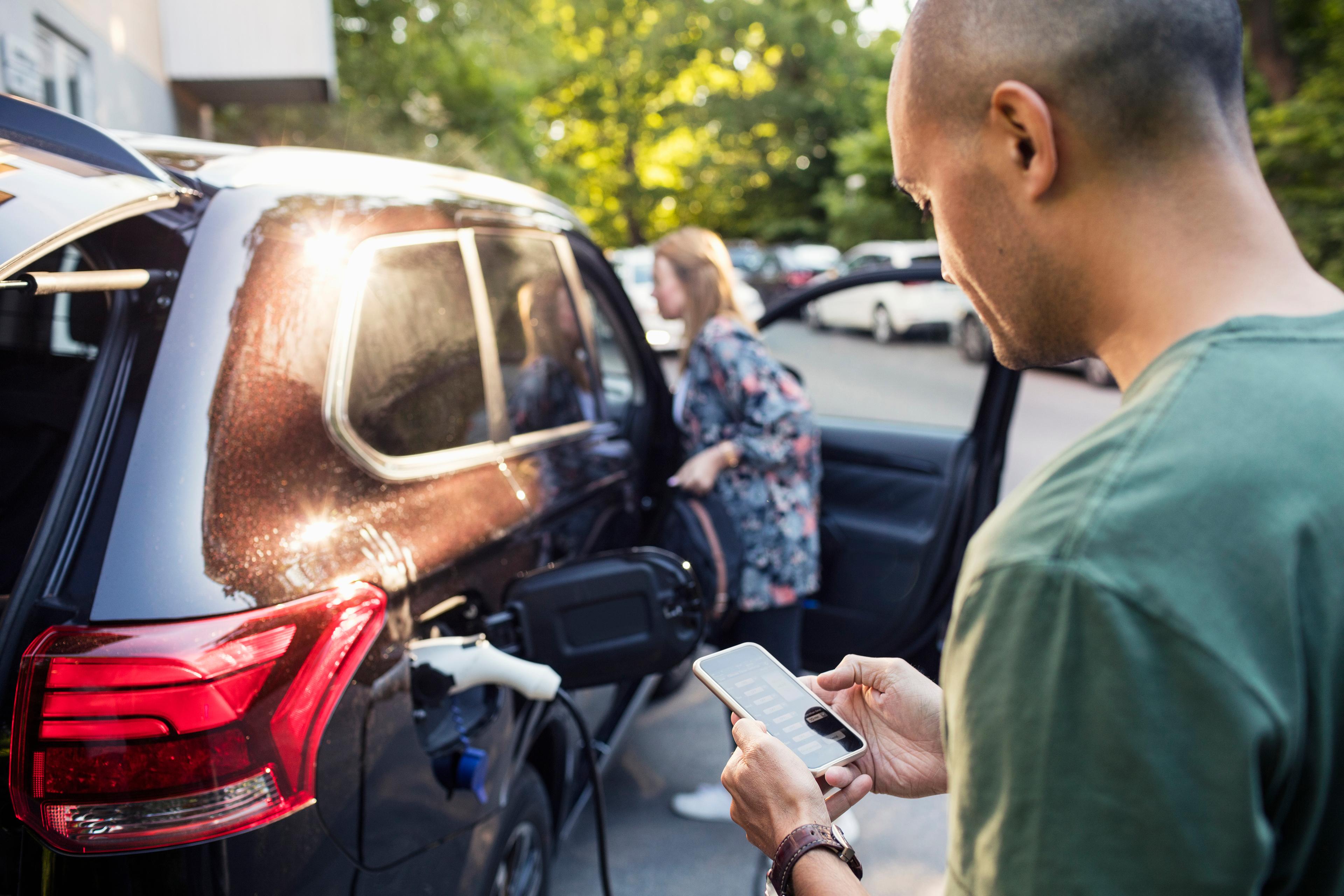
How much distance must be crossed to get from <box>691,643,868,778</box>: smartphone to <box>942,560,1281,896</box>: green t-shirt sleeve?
0.52 m

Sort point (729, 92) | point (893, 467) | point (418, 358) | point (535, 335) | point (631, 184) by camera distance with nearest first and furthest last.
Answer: point (418, 358) → point (535, 335) → point (893, 467) → point (729, 92) → point (631, 184)

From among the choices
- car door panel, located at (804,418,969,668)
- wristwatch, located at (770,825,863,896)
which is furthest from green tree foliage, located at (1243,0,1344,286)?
wristwatch, located at (770,825,863,896)

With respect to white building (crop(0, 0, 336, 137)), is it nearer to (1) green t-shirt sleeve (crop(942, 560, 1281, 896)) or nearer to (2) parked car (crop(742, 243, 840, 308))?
(2) parked car (crop(742, 243, 840, 308))

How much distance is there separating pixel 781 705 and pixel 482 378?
1.26 metres

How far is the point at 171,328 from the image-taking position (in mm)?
1519

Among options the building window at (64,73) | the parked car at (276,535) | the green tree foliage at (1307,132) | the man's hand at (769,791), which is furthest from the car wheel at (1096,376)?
the green tree foliage at (1307,132)

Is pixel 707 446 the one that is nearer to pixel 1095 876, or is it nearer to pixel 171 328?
pixel 171 328

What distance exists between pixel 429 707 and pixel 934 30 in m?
1.38

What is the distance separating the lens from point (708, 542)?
2906 millimetres

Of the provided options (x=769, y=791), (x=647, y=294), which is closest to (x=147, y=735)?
(x=769, y=791)

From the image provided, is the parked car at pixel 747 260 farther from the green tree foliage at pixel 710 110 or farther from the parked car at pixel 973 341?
the parked car at pixel 973 341

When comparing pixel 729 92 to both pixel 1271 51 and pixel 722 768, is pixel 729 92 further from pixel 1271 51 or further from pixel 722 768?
pixel 722 768

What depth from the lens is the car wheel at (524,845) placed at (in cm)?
206

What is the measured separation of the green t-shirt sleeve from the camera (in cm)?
65
